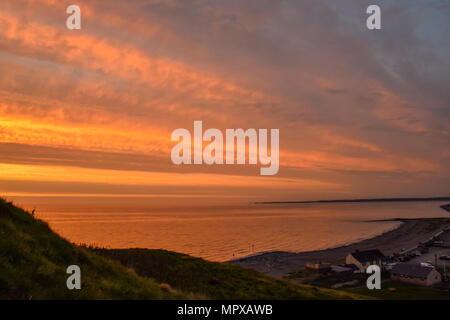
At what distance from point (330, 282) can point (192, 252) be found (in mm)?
45739

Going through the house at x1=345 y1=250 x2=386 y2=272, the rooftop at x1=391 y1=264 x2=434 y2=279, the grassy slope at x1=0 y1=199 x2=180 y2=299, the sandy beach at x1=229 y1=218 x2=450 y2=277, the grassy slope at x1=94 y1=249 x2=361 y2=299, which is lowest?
the sandy beach at x1=229 y1=218 x2=450 y2=277

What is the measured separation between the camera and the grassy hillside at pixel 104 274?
42.8ft

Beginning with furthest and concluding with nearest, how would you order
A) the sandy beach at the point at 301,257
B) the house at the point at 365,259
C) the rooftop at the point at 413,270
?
the sandy beach at the point at 301,257
the house at the point at 365,259
the rooftop at the point at 413,270

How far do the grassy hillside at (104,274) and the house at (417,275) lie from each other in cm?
4665

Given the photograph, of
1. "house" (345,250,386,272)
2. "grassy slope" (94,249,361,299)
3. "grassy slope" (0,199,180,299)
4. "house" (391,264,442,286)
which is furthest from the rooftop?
"grassy slope" (0,199,180,299)

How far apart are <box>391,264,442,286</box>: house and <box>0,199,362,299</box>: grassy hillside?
46652 mm

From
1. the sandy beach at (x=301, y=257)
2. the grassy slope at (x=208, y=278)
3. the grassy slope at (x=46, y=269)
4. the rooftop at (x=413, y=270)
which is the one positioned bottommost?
the sandy beach at (x=301, y=257)

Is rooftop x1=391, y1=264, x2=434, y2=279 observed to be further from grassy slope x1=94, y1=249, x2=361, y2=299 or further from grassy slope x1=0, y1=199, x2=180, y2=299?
grassy slope x1=0, y1=199, x2=180, y2=299

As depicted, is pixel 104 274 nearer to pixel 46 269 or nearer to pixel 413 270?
pixel 46 269

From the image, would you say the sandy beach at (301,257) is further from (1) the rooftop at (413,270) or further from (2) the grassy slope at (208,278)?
(2) the grassy slope at (208,278)

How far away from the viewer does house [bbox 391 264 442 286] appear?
5903 cm

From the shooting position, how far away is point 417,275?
196 feet

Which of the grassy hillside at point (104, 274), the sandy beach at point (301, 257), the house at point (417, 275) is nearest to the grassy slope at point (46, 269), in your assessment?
the grassy hillside at point (104, 274)
